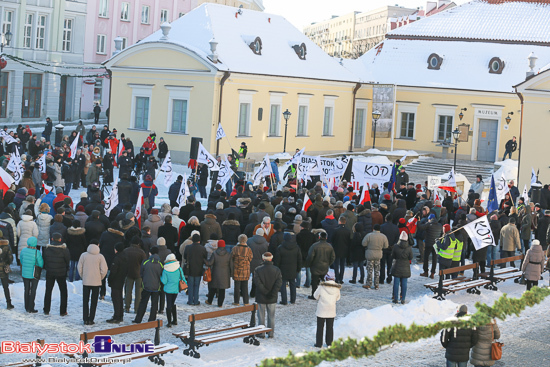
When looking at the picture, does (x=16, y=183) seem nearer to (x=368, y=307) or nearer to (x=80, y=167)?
(x=80, y=167)

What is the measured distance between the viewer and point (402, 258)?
57.8 ft

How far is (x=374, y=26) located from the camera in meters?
136

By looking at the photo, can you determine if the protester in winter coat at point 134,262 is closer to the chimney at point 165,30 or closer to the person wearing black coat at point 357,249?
the person wearing black coat at point 357,249

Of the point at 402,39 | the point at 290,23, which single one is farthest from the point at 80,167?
the point at 402,39

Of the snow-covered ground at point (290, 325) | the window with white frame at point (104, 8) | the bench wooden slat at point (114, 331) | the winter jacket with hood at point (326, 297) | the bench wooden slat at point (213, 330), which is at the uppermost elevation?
the window with white frame at point (104, 8)

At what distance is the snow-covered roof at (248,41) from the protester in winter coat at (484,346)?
2486 centimetres

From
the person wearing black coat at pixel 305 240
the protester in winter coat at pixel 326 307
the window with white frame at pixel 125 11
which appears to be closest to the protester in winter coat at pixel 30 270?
the protester in winter coat at pixel 326 307

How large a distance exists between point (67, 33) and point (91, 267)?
4442 centimetres

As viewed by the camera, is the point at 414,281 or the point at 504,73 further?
the point at 504,73

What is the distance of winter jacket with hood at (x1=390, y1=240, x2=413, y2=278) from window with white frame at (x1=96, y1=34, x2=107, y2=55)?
151 ft

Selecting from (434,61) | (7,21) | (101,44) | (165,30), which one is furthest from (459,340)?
(101,44)

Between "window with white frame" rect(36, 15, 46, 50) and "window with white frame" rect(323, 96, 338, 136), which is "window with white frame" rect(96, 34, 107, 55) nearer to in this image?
"window with white frame" rect(36, 15, 46, 50)

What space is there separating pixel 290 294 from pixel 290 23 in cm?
→ 2909

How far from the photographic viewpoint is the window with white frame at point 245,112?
38156 mm
